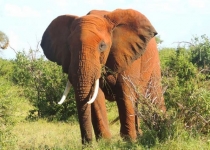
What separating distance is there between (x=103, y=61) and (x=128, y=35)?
35.3 inches

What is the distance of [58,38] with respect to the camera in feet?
29.9

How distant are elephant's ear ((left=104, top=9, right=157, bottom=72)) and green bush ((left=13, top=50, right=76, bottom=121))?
5594mm

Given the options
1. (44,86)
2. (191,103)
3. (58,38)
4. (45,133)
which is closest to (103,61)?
(58,38)

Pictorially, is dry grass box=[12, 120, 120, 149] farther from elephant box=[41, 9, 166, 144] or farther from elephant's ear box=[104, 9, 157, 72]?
elephant's ear box=[104, 9, 157, 72]

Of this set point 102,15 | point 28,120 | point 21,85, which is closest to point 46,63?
point 21,85

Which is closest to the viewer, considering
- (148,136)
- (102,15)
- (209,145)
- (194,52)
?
(209,145)

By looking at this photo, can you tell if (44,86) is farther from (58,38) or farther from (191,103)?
(191,103)

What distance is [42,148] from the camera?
25.6 ft

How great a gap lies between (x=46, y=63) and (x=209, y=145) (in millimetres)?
10787

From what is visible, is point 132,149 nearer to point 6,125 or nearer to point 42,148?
point 42,148

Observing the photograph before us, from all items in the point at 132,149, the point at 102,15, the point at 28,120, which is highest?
the point at 102,15

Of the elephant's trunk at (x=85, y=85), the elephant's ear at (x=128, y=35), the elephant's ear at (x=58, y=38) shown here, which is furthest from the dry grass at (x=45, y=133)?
the elephant's ear at (x=58, y=38)

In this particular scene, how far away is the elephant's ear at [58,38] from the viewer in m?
8.80

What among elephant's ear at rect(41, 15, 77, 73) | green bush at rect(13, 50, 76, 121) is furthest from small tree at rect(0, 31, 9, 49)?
elephant's ear at rect(41, 15, 77, 73)
